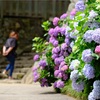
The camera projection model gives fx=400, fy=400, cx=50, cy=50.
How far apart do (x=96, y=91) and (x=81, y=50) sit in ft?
1.72

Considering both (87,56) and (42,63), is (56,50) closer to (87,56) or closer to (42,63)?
(42,63)

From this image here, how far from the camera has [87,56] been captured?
4074 mm

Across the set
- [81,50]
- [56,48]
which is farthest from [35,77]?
[81,50]

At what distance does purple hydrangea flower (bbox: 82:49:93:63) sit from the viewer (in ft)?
13.4

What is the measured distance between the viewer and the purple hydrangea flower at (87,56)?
4.07m

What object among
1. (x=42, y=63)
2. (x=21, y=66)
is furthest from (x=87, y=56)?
(x=21, y=66)

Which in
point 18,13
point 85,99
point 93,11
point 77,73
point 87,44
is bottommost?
point 85,99

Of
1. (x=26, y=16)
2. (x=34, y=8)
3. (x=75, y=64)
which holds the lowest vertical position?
(x=75, y=64)

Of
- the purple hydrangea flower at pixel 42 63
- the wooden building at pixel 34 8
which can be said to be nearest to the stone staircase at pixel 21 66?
the wooden building at pixel 34 8

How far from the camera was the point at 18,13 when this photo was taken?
15.4m

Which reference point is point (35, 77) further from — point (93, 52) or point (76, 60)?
point (93, 52)

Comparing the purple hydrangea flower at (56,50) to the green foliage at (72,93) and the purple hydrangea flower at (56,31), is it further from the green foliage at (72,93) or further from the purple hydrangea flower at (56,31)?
the green foliage at (72,93)

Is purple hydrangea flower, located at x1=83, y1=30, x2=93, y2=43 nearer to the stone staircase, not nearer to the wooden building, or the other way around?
the stone staircase

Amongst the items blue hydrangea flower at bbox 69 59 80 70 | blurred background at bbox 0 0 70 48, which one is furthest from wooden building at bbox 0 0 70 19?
blue hydrangea flower at bbox 69 59 80 70
